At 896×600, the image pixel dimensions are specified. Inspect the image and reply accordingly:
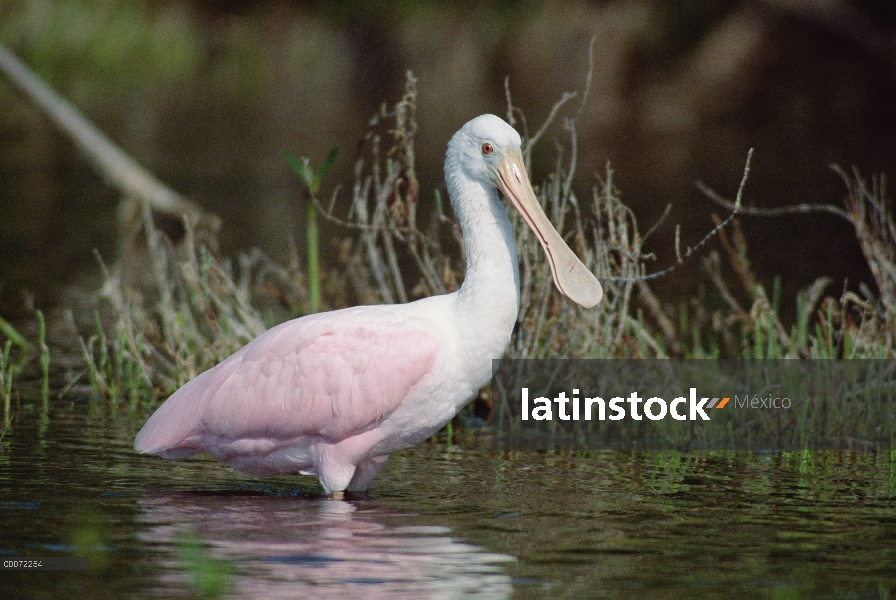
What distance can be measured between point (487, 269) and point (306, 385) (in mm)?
952

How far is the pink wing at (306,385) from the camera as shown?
665cm

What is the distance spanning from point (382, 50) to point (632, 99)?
608cm

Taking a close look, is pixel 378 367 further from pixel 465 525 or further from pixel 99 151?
pixel 99 151

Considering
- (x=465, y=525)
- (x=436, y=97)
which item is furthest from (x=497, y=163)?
(x=436, y=97)

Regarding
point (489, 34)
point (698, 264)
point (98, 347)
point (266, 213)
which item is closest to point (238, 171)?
point (266, 213)

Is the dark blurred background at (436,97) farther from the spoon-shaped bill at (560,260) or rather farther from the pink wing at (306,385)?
the pink wing at (306,385)

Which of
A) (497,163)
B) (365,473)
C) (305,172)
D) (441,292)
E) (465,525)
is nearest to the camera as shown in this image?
(465,525)

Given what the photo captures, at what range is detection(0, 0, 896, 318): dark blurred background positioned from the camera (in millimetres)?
17484

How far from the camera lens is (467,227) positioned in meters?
6.85

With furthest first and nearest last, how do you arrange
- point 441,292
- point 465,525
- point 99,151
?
point 99,151
point 441,292
point 465,525

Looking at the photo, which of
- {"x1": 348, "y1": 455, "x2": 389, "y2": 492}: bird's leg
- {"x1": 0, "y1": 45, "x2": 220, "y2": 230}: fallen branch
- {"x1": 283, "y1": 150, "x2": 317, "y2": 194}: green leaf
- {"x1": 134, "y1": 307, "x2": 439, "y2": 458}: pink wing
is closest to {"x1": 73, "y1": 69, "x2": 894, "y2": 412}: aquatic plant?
{"x1": 283, "y1": 150, "x2": 317, "y2": 194}: green leaf

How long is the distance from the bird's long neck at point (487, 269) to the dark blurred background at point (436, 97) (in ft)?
25.6

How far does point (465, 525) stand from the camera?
20.6 ft

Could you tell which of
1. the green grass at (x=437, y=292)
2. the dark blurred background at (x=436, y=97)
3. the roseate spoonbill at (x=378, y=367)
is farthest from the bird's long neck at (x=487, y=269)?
the dark blurred background at (x=436, y=97)
